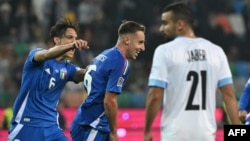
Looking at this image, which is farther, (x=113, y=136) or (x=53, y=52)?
(x=113, y=136)

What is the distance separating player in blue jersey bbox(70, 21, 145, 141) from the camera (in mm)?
7488

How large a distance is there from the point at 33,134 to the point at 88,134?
1.64ft

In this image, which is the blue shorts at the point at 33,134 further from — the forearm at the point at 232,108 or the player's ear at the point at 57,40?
the forearm at the point at 232,108

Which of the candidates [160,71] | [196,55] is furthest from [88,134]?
[196,55]

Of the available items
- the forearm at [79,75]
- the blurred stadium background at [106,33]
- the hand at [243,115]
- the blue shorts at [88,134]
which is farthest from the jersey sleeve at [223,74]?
the blurred stadium background at [106,33]

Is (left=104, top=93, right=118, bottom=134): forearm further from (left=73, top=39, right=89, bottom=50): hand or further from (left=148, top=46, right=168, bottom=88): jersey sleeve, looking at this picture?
(left=148, top=46, right=168, bottom=88): jersey sleeve

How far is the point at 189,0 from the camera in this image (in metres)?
18.3

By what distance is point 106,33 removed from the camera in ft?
57.8

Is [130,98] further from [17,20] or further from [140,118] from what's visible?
[17,20]

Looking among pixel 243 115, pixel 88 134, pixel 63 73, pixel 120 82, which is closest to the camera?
pixel 120 82

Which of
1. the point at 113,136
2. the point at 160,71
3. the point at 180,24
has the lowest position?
the point at 113,136

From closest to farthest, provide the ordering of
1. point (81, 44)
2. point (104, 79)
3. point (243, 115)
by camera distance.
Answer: point (81, 44), point (104, 79), point (243, 115)

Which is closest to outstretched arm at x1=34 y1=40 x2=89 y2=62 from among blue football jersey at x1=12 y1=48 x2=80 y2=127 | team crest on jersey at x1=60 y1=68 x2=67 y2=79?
blue football jersey at x1=12 y1=48 x2=80 y2=127

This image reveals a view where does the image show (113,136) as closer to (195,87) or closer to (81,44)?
(81,44)
